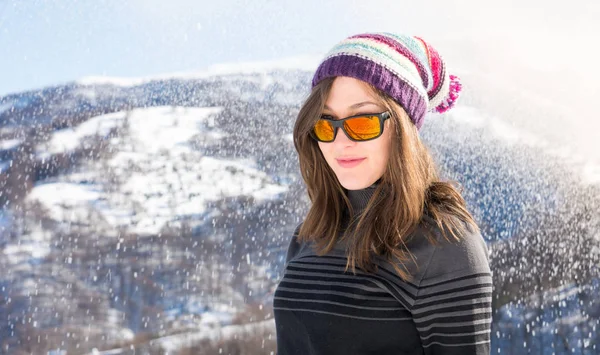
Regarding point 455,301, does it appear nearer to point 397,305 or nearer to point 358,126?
point 397,305

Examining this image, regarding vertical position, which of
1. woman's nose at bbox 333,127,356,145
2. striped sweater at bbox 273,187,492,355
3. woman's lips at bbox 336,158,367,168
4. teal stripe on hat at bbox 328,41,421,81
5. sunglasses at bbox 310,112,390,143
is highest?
teal stripe on hat at bbox 328,41,421,81

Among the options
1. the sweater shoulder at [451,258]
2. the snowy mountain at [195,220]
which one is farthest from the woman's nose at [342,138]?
the snowy mountain at [195,220]

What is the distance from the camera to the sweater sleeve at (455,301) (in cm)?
97

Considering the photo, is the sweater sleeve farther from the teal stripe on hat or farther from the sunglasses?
the teal stripe on hat

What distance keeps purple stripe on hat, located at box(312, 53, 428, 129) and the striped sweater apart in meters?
0.23

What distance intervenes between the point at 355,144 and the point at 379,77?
16cm

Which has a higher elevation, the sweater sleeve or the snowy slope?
the sweater sleeve

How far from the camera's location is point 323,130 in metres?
1.23

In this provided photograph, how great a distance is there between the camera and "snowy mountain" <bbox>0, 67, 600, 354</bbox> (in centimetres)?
397

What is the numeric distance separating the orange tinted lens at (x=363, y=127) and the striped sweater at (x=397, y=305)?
6.3 inches

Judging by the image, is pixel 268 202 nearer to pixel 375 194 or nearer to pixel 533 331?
pixel 533 331

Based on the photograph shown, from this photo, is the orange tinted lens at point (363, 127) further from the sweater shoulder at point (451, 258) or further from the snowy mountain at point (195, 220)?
the snowy mountain at point (195, 220)

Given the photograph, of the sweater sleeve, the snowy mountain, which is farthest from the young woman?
the snowy mountain

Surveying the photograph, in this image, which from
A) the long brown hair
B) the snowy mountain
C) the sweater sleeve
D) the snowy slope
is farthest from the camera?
the snowy slope
